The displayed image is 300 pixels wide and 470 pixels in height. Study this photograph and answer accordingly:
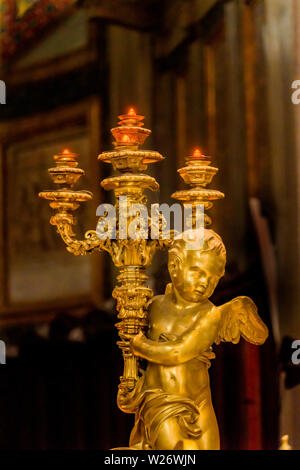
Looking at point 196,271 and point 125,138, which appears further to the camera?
point 125,138

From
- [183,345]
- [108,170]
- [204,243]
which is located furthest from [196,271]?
[108,170]

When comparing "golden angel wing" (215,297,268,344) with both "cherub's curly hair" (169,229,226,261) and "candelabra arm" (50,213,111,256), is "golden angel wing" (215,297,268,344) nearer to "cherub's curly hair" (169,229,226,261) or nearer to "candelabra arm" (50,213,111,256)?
"cherub's curly hair" (169,229,226,261)

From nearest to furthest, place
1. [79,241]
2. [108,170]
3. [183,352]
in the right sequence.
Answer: [183,352], [79,241], [108,170]

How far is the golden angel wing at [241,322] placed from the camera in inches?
142

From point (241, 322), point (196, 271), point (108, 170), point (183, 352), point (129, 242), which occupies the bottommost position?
point (183, 352)

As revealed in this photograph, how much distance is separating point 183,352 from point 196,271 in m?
0.23

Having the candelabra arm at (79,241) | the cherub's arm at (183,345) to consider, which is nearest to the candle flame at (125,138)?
the candelabra arm at (79,241)

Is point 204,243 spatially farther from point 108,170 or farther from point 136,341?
point 108,170

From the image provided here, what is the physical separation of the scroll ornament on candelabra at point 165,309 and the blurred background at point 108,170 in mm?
974

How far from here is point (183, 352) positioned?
349 cm

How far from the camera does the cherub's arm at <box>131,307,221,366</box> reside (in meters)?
3.49

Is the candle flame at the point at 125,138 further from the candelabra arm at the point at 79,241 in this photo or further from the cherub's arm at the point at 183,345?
the cherub's arm at the point at 183,345

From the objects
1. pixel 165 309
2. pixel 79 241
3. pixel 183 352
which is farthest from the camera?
pixel 79 241

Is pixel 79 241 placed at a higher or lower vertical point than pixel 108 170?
lower
